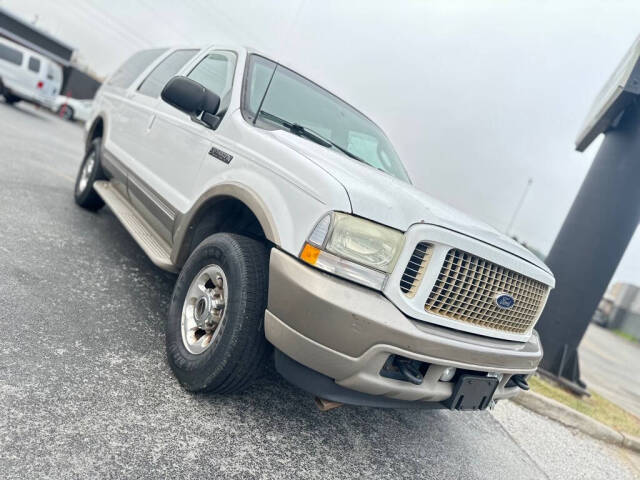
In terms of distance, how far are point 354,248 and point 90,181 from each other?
13.3 ft

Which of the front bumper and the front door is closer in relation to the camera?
the front bumper

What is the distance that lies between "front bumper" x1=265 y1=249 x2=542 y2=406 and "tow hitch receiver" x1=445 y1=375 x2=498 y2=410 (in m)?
0.12

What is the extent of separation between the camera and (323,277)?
6.39ft

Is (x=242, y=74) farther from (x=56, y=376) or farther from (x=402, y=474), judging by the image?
(x=402, y=474)

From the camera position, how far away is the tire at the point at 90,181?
4934 mm

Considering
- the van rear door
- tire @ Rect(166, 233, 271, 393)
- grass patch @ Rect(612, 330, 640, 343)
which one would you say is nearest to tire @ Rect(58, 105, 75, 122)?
the van rear door

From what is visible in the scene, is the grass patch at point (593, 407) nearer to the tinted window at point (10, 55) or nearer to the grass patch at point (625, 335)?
the tinted window at point (10, 55)

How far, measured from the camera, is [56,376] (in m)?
2.16

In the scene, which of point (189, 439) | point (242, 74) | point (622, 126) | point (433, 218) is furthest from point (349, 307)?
point (622, 126)

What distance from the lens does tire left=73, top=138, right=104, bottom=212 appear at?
4934 mm

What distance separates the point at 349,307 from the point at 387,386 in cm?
40

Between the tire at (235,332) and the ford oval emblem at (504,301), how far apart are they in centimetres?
111

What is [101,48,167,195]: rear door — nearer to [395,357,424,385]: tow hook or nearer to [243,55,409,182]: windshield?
[243,55,409,182]: windshield

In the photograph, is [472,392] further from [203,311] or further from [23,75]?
[23,75]
